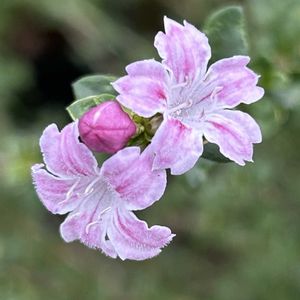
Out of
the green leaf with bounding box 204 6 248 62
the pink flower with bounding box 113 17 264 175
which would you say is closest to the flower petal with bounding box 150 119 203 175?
the pink flower with bounding box 113 17 264 175

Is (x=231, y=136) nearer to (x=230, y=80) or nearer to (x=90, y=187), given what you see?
(x=230, y=80)

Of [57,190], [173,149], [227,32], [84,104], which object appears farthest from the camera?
[227,32]

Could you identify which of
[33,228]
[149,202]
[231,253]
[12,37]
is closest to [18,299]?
[33,228]

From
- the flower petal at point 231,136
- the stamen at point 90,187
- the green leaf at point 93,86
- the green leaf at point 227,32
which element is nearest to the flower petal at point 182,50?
the flower petal at point 231,136

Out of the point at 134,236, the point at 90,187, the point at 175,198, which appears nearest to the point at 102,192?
the point at 90,187

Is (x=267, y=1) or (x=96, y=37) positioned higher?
(x=267, y=1)

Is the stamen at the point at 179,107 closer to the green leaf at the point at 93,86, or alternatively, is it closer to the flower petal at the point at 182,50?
the flower petal at the point at 182,50

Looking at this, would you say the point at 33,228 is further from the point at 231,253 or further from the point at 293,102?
the point at 293,102
